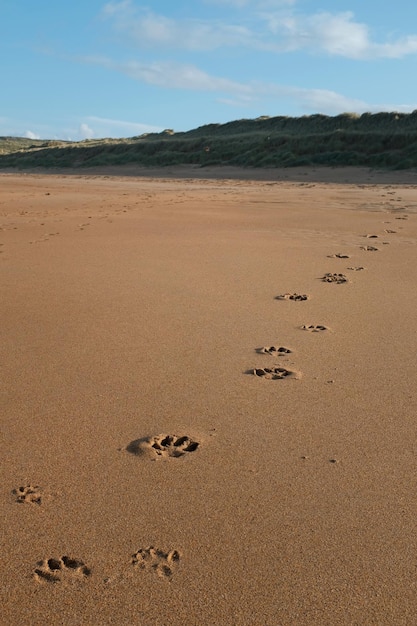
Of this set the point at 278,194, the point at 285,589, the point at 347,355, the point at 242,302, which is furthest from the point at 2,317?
the point at 278,194

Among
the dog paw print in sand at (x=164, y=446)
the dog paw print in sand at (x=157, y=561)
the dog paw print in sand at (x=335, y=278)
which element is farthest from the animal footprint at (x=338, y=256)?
the dog paw print in sand at (x=157, y=561)

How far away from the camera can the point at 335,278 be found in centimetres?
543

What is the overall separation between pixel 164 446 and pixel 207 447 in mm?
170

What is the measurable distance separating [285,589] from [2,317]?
9.90 feet

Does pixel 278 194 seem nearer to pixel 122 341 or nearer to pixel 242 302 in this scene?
pixel 242 302

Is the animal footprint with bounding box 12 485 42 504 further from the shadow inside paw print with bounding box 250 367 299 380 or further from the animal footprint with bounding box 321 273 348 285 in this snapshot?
the animal footprint with bounding box 321 273 348 285

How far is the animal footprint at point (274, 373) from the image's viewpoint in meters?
3.13

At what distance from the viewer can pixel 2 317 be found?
4148mm

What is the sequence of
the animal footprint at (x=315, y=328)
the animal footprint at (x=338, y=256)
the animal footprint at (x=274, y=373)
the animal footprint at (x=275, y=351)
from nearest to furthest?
the animal footprint at (x=274, y=373) < the animal footprint at (x=275, y=351) < the animal footprint at (x=315, y=328) < the animal footprint at (x=338, y=256)

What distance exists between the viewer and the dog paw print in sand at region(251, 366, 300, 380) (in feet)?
10.3

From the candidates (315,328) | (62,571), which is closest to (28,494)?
(62,571)

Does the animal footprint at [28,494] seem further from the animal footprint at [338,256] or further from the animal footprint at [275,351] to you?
the animal footprint at [338,256]

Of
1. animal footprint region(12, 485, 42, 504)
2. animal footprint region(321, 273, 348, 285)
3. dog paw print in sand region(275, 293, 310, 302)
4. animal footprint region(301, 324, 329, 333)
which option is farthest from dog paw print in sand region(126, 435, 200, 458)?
animal footprint region(321, 273, 348, 285)

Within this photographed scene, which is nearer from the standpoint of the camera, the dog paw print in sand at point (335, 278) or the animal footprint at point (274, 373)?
the animal footprint at point (274, 373)
